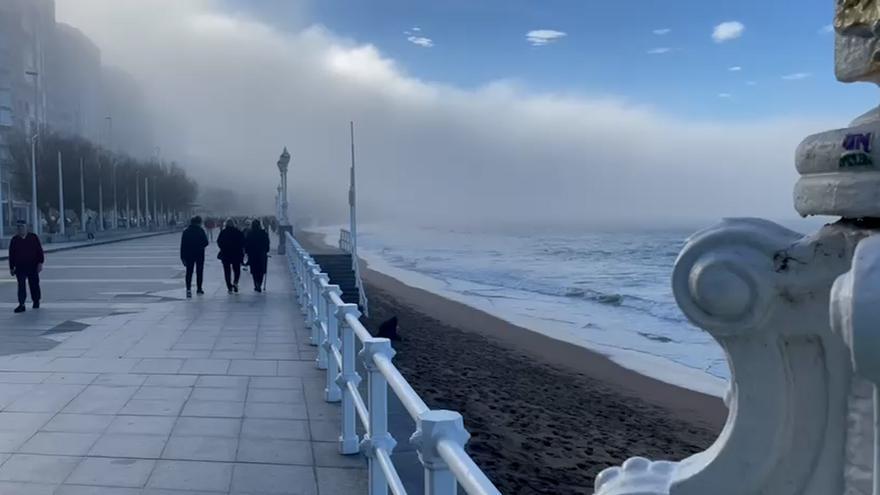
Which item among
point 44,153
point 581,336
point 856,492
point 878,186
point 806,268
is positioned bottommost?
point 581,336

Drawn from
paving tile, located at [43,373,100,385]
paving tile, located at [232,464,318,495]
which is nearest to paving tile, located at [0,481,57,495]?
paving tile, located at [232,464,318,495]

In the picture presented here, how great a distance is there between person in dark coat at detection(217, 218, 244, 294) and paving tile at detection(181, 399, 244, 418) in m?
8.91

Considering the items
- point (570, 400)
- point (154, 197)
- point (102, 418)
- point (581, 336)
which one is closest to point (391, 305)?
point (581, 336)

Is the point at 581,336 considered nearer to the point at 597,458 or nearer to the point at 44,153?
the point at 597,458

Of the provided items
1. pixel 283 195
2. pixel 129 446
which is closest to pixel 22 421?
pixel 129 446

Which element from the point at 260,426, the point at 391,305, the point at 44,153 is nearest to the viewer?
the point at 260,426

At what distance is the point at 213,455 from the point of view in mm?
4816

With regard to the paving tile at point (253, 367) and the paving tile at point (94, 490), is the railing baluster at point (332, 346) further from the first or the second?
the paving tile at point (94, 490)

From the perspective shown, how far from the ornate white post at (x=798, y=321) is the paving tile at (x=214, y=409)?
15.7ft

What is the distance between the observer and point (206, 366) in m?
7.62

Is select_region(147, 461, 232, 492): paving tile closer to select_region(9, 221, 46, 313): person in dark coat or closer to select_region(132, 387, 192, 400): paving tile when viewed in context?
select_region(132, 387, 192, 400): paving tile

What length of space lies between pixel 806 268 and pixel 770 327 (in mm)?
122

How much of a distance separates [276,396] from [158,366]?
72.5 inches

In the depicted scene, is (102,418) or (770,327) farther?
(102,418)
